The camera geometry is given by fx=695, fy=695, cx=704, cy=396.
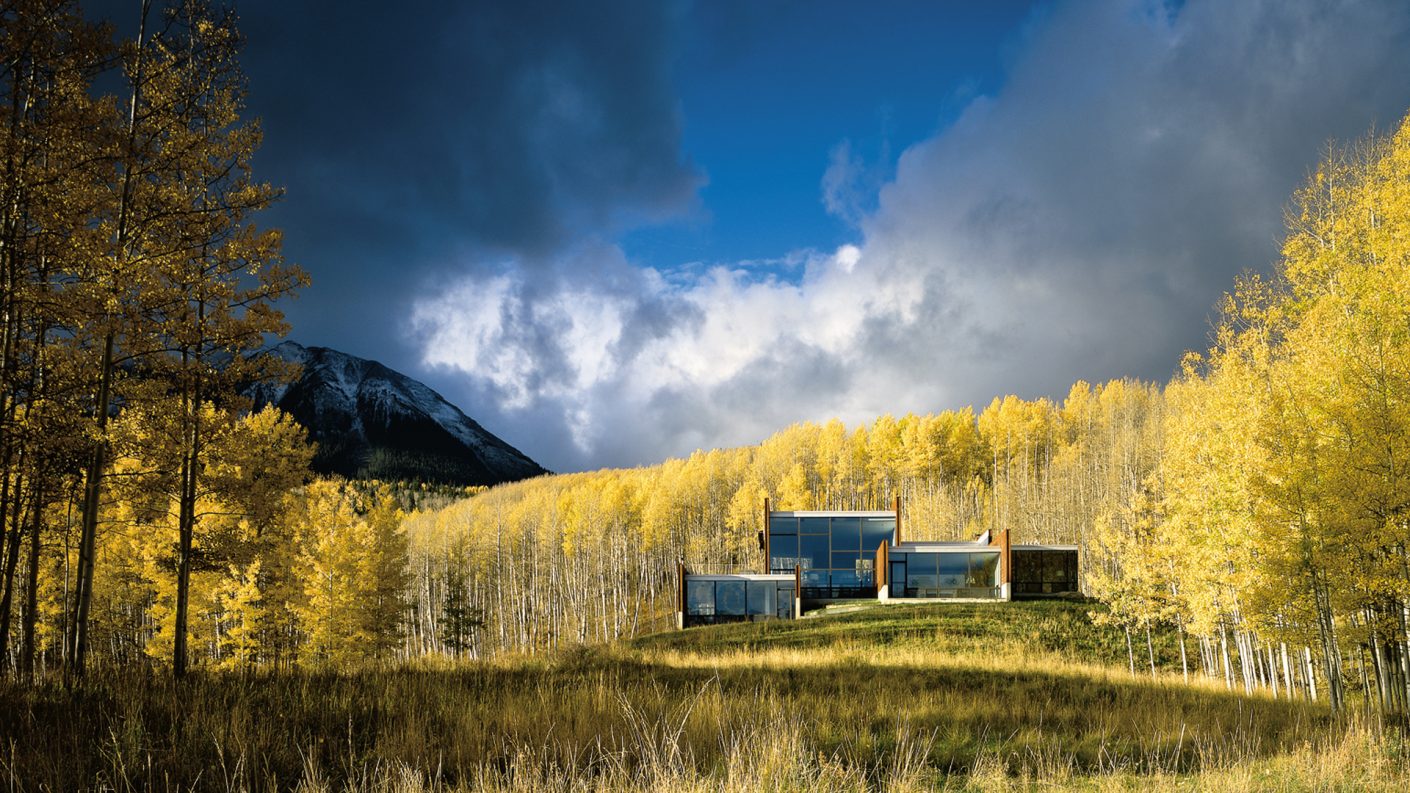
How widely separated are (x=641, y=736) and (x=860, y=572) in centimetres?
3760

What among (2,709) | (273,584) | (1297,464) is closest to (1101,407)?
(1297,464)

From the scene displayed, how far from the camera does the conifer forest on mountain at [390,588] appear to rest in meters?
6.33

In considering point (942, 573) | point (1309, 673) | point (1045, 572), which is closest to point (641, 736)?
point (1309, 673)

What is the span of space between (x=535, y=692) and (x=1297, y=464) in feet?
48.0

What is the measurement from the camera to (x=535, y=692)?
914 centimetres

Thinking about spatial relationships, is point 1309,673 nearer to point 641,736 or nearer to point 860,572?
point 641,736

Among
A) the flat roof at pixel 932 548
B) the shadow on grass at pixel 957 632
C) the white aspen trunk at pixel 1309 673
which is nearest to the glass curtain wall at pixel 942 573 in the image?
the flat roof at pixel 932 548

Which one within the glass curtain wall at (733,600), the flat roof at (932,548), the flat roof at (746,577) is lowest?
the glass curtain wall at (733,600)

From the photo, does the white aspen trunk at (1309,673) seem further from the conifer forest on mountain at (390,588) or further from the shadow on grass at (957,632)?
the shadow on grass at (957,632)

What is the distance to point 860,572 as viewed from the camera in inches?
1678

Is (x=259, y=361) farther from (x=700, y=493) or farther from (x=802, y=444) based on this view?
(x=802, y=444)

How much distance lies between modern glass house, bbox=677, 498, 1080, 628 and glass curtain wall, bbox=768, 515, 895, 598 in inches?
2.4

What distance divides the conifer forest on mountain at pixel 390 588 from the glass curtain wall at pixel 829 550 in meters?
14.4

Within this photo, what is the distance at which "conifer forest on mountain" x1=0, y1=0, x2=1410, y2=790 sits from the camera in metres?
6.33
